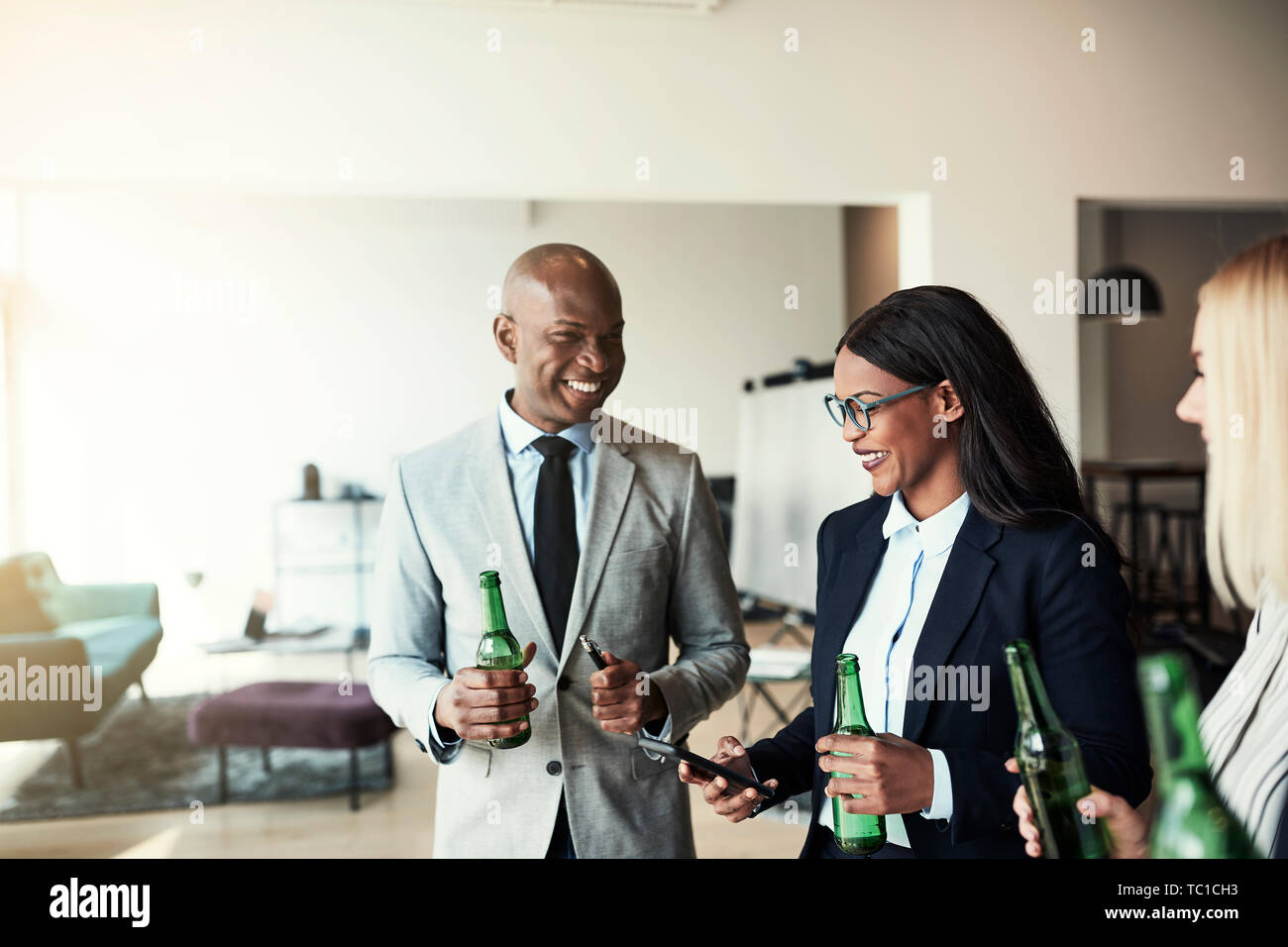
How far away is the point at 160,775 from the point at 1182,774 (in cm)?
442

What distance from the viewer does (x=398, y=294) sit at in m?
7.03

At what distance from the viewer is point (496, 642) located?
146cm

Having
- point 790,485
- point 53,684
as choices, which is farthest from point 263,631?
point 790,485

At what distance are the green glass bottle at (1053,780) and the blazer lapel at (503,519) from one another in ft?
2.50

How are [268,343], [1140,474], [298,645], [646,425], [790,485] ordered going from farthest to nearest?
[268,343] → [298,645] → [1140,474] → [646,425] → [790,485]

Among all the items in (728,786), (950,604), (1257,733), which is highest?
(950,604)

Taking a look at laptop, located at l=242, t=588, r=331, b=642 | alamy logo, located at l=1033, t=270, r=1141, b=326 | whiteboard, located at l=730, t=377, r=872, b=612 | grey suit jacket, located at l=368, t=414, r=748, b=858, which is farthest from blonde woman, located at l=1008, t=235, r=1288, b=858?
laptop, located at l=242, t=588, r=331, b=642

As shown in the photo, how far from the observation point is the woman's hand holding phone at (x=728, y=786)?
1234 millimetres

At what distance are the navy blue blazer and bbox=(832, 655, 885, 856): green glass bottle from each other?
0.15 feet

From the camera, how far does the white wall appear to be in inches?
253

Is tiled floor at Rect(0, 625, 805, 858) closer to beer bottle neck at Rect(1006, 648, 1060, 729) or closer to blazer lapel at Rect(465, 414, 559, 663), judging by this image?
blazer lapel at Rect(465, 414, 559, 663)

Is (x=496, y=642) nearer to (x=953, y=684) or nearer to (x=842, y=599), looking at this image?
(x=842, y=599)

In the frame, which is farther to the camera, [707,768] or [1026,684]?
[707,768]

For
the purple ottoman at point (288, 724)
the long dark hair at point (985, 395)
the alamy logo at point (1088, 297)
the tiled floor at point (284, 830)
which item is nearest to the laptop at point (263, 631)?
the purple ottoman at point (288, 724)
